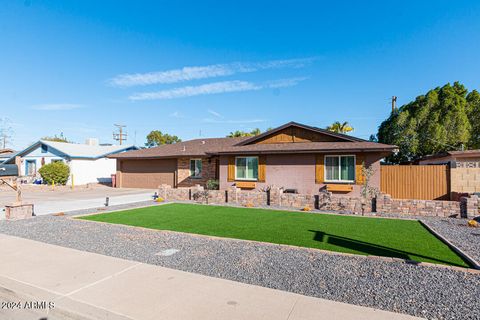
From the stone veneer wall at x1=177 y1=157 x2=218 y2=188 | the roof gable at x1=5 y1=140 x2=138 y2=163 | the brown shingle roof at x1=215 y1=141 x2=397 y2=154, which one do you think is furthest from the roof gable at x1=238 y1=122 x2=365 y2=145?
the roof gable at x1=5 y1=140 x2=138 y2=163

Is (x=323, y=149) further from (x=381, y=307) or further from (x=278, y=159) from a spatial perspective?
(x=381, y=307)

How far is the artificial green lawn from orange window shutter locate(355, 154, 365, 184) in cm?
410

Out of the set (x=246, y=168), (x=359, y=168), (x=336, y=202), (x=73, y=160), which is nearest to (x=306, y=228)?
(x=336, y=202)

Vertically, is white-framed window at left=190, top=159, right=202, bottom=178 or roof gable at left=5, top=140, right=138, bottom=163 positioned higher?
roof gable at left=5, top=140, right=138, bottom=163

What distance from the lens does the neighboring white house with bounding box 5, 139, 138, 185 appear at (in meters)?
28.6

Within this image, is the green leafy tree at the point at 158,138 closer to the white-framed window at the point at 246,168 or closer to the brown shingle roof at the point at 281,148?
the brown shingle roof at the point at 281,148

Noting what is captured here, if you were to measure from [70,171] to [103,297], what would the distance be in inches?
1098

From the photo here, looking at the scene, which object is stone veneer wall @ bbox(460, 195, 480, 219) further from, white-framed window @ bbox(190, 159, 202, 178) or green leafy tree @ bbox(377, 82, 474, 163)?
white-framed window @ bbox(190, 159, 202, 178)

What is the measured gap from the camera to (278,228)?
8977 mm

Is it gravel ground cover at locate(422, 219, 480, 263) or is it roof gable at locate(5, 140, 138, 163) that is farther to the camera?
roof gable at locate(5, 140, 138, 163)

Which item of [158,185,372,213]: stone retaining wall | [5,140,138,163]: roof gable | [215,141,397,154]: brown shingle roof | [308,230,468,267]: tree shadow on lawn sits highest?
[5,140,138,163]: roof gable

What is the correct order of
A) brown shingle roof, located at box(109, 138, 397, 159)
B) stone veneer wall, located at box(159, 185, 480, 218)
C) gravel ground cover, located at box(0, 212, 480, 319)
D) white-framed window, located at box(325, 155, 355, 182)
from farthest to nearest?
white-framed window, located at box(325, 155, 355, 182) < brown shingle roof, located at box(109, 138, 397, 159) < stone veneer wall, located at box(159, 185, 480, 218) < gravel ground cover, located at box(0, 212, 480, 319)

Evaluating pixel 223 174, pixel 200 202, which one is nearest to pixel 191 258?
pixel 200 202

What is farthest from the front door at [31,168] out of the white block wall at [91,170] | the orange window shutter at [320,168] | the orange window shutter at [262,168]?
the orange window shutter at [320,168]
